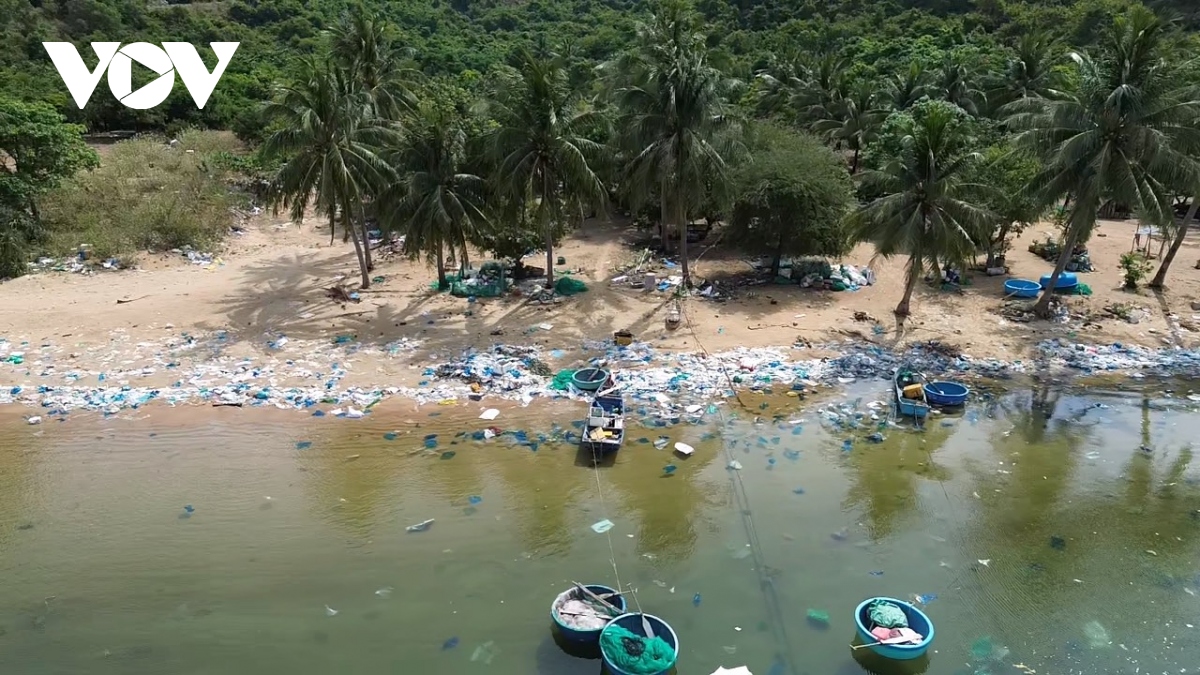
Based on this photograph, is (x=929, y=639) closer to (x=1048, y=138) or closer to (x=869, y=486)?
(x=869, y=486)

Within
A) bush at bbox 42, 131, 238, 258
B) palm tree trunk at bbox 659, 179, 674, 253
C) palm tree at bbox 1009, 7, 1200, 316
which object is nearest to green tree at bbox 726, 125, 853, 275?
palm tree trunk at bbox 659, 179, 674, 253

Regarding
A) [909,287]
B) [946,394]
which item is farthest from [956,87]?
[946,394]

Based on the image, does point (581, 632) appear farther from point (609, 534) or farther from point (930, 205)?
point (930, 205)

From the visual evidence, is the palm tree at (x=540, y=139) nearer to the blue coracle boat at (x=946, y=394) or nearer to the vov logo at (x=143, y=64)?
the blue coracle boat at (x=946, y=394)

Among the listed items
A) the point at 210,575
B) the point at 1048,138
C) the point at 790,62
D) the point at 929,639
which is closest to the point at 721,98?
the point at 1048,138

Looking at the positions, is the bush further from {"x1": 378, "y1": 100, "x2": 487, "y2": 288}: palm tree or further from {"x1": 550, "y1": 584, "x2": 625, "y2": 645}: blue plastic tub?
{"x1": 550, "y1": 584, "x2": 625, "y2": 645}: blue plastic tub
